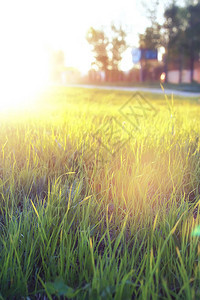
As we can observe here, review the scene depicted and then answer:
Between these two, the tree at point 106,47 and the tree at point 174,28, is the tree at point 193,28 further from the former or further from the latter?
the tree at point 106,47

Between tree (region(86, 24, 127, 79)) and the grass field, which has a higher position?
tree (region(86, 24, 127, 79))

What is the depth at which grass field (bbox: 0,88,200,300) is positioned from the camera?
1.19 m

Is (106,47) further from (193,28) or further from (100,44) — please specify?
(193,28)

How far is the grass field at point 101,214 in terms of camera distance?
1.19 metres

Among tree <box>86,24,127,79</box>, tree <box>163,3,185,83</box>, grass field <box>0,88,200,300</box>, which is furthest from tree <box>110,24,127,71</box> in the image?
grass field <box>0,88,200,300</box>

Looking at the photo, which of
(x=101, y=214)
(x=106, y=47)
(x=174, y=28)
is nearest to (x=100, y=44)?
(x=106, y=47)

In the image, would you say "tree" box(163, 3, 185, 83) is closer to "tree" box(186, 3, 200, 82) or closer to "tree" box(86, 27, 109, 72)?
"tree" box(186, 3, 200, 82)

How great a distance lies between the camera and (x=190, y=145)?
2.33 m

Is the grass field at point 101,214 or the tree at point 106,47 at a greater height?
the tree at point 106,47

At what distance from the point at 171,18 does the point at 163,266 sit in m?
31.1

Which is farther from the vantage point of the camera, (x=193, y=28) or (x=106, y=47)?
(x=106, y=47)

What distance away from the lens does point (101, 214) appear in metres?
1.67

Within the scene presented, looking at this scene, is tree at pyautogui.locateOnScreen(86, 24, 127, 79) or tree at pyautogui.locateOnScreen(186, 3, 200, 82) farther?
tree at pyautogui.locateOnScreen(86, 24, 127, 79)

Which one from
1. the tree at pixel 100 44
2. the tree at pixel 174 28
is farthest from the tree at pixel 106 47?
the tree at pixel 174 28
